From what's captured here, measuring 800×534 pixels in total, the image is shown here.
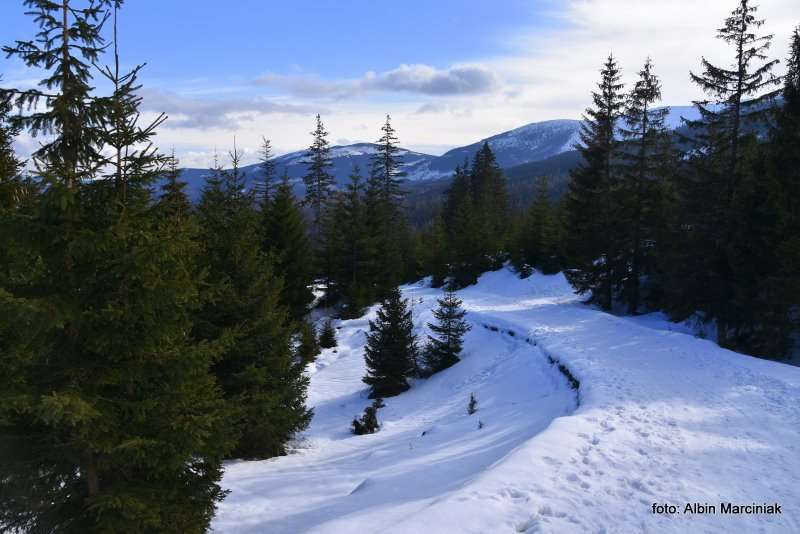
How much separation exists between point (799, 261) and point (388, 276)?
25201mm

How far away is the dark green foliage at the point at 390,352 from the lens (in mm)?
21203

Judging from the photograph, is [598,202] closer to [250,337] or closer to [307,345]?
[307,345]

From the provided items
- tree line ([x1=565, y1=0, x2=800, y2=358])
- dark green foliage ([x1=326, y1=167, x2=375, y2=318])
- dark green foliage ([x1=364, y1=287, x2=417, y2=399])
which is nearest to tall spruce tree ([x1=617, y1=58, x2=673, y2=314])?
tree line ([x1=565, y1=0, x2=800, y2=358])

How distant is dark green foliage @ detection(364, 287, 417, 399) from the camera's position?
21203 mm

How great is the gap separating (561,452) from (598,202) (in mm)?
22073

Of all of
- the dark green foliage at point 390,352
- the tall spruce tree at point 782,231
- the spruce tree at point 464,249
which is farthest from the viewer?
the spruce tree at point 464,249

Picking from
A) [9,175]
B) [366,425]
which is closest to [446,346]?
[366,425]

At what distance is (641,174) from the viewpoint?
2491 cm

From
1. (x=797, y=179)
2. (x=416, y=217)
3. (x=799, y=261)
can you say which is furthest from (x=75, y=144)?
(x=416, y=217)

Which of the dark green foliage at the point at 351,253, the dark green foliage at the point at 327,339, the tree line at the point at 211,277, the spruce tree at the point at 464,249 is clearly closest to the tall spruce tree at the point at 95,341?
the tree line at the point at 211,277

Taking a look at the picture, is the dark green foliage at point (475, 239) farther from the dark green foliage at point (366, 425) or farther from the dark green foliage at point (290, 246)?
the dark green foliage at point (366, 425)

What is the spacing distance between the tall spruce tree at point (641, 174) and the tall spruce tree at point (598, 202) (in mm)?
574

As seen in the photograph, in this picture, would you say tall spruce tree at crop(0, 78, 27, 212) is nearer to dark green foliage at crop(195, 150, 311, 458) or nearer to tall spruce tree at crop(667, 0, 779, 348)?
dark green foliage at crop(195, 150, 311, 458)

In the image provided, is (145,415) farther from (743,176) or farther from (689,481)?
(743,176)
